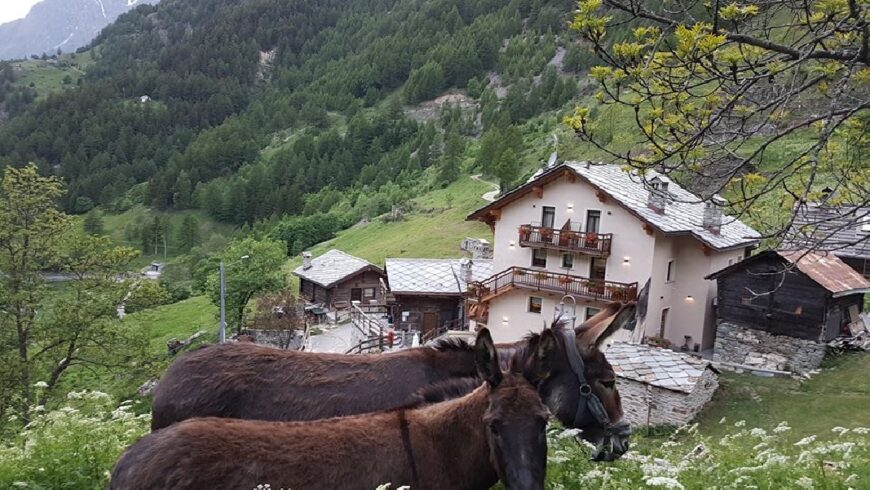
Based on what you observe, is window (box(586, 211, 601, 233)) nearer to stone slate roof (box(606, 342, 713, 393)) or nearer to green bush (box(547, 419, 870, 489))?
stone slate roof (box(606, 342, 713, 393))

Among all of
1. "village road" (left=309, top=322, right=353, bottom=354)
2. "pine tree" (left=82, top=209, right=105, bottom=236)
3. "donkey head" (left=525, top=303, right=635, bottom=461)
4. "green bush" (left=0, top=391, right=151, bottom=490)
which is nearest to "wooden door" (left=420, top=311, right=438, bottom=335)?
"village road" (left=309, top=322, right=353, bottom=354)

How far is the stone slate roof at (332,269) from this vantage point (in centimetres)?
4841

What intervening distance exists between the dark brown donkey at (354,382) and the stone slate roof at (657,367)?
16.2 metres

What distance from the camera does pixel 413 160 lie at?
11506 centimetres

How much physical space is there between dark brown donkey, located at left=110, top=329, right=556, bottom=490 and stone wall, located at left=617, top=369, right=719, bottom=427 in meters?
17.8

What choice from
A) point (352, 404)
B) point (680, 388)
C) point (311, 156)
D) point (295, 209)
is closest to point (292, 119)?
point (311, 156)

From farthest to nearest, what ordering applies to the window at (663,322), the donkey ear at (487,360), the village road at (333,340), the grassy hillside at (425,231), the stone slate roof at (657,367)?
1. the grassy hillside at (425,231)
2. the village road at (333,340)
3. the window at (663,322)
4. the stone slate roof at (657,367)
5. the donkey ear at (487,360)

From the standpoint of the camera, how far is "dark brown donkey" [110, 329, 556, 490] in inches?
159

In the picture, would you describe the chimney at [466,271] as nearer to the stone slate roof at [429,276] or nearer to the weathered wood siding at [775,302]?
the stone slate roof at [429,276]

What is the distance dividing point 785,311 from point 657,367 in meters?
8.01

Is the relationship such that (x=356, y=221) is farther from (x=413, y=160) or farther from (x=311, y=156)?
(x=311, y=156)

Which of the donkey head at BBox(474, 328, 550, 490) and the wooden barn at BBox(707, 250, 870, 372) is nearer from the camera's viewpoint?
the donkey head at BBox(474, 328, 550, 490)

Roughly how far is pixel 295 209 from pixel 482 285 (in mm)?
90845

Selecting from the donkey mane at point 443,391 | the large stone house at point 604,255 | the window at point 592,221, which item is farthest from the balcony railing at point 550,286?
the donkey mane at point 443,391
